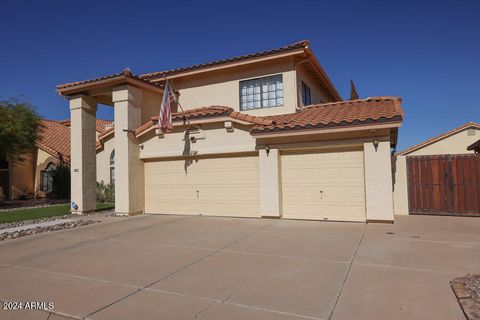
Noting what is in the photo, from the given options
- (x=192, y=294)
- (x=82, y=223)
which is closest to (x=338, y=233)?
(x=192, y=294)

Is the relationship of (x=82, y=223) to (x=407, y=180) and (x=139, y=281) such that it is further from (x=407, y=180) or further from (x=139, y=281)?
(x=407, y=180)

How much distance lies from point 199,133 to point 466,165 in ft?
31.1

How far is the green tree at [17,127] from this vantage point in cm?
1620

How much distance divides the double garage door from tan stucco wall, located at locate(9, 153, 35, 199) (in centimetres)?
1446

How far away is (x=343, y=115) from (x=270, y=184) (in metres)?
3.27

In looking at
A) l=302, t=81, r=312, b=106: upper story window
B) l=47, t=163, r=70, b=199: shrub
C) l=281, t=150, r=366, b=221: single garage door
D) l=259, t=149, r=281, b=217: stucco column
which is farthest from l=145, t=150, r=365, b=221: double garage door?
l=47, t=163, r=70, b=199: shrub

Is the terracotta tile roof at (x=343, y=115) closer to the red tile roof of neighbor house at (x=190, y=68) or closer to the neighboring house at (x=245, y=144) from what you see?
the neighboring house at (x=245, y=144)

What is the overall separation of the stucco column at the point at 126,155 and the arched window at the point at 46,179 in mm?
12300

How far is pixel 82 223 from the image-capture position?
10.6 m

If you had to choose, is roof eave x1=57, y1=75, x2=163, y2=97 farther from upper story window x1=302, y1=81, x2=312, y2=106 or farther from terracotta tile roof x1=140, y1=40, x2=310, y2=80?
upper story window x1=302, y1=81, x2=312, y2=106

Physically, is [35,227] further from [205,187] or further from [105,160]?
[105,160]

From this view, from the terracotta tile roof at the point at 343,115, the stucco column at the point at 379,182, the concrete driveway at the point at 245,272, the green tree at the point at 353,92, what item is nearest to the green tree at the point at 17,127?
the concrete driveway at the point at 245,272

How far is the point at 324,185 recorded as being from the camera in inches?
400

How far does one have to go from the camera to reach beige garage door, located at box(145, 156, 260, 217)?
1137 centimetres
